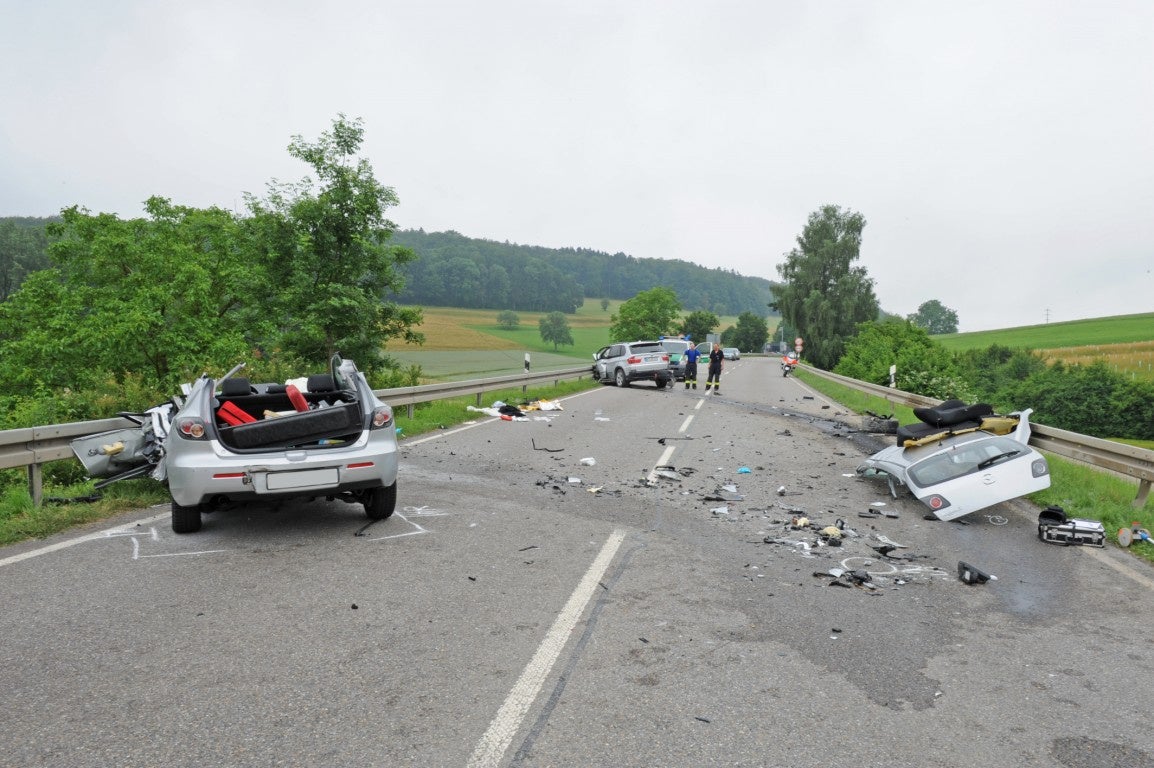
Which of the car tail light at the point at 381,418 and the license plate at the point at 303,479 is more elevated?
the car tail light at the point at 381,418

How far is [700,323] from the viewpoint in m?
130

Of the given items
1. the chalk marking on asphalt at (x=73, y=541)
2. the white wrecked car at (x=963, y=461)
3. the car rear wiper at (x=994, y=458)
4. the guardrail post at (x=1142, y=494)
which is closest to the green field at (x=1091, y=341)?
the white wrecked car at (x=963, y=461)

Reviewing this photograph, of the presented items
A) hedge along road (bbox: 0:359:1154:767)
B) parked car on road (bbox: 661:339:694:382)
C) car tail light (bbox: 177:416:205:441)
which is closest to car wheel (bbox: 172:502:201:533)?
hedge along road (bbox: 0:359:1154:767)

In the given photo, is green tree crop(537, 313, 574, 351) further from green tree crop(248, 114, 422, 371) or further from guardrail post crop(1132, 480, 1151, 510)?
guardrail post crop(1132, 480, 1151, 510)

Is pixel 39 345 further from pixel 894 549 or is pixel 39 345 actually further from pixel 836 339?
pixel 836 339

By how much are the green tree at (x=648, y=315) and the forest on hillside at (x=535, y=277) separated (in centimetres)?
1309

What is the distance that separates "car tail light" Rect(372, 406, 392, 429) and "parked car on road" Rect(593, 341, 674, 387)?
21472 millimetres

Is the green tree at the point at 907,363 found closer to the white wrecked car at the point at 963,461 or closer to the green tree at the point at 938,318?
the white wrecked car at the point at 963,461

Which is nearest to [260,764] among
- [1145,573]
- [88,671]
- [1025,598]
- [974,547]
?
[88,671]

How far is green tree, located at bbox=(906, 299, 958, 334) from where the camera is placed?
170 metres

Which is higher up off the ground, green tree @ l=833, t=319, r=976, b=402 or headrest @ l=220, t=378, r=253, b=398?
headrest @ l=220, t=378, r=253, b=398

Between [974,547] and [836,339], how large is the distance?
57325 mm

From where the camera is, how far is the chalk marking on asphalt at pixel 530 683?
103 inches

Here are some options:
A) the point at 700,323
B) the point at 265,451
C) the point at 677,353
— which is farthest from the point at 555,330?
the point at 265,451
